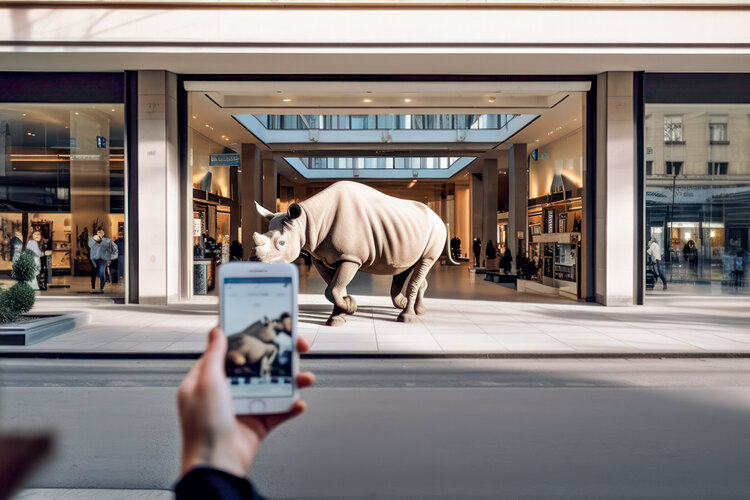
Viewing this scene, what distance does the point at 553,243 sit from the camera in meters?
18.6

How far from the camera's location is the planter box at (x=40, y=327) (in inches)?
364

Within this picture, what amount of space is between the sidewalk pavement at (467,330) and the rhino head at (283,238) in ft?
4.90

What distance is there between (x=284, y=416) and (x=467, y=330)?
31.0 feet

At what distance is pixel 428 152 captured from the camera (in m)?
30.0

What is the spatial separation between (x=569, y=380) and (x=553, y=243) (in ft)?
38.8

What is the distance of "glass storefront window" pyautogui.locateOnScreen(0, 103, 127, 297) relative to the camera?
53.6ft

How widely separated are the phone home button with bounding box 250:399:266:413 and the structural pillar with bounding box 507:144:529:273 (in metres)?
25.4

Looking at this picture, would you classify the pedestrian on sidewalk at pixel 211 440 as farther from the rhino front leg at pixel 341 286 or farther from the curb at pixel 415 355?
the rhino front leg at pixel 341 286

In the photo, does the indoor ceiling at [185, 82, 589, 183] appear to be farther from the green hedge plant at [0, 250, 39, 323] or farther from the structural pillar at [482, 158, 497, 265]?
the green hedge plant at [0, 250, 39, 323]

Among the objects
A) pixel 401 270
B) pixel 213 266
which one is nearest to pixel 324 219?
pixel 401 270

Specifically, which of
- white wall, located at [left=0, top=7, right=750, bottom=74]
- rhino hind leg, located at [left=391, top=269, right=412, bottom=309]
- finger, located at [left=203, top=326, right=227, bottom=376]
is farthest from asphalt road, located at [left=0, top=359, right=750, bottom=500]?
white wall, located at [left=0, top=7, right=750, bottom=74]

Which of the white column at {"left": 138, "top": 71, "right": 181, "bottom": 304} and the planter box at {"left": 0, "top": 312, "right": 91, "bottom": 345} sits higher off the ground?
the white column at {"left": 138, "top": 71, "right": 181, "bottom": 304}

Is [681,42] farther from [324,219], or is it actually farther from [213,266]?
[213,266]

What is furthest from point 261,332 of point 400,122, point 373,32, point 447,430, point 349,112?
point 400,122
